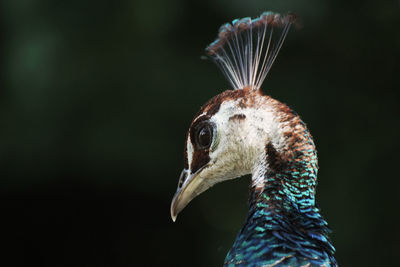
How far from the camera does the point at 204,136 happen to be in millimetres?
1089

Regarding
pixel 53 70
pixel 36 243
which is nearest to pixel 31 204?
pixel 36 243

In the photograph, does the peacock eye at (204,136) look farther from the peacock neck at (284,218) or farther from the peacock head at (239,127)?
the peacock neck at (284,218)

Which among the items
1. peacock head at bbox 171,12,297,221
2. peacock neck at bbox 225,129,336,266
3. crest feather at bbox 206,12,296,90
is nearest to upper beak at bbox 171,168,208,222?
peacock head at bbox 171,12,297,221

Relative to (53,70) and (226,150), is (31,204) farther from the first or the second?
(226,150)

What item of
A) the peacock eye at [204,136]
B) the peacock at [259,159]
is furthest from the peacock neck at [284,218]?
the peacock eye at [204,136]

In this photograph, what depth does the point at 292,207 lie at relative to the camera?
941 mm

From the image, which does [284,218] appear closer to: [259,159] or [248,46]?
[259,159]

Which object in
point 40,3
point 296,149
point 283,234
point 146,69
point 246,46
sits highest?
point 40,3

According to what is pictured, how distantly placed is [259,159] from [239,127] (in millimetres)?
81

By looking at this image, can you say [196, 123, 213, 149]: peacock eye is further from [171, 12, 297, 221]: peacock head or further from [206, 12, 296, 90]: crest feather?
[206, 12, 296, 90]: crest feather

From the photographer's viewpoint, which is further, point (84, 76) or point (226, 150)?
point (84, 76)

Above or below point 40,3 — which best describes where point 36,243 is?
below

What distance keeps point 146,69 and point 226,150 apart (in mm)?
1150

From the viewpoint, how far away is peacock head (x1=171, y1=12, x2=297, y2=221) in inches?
40.2
